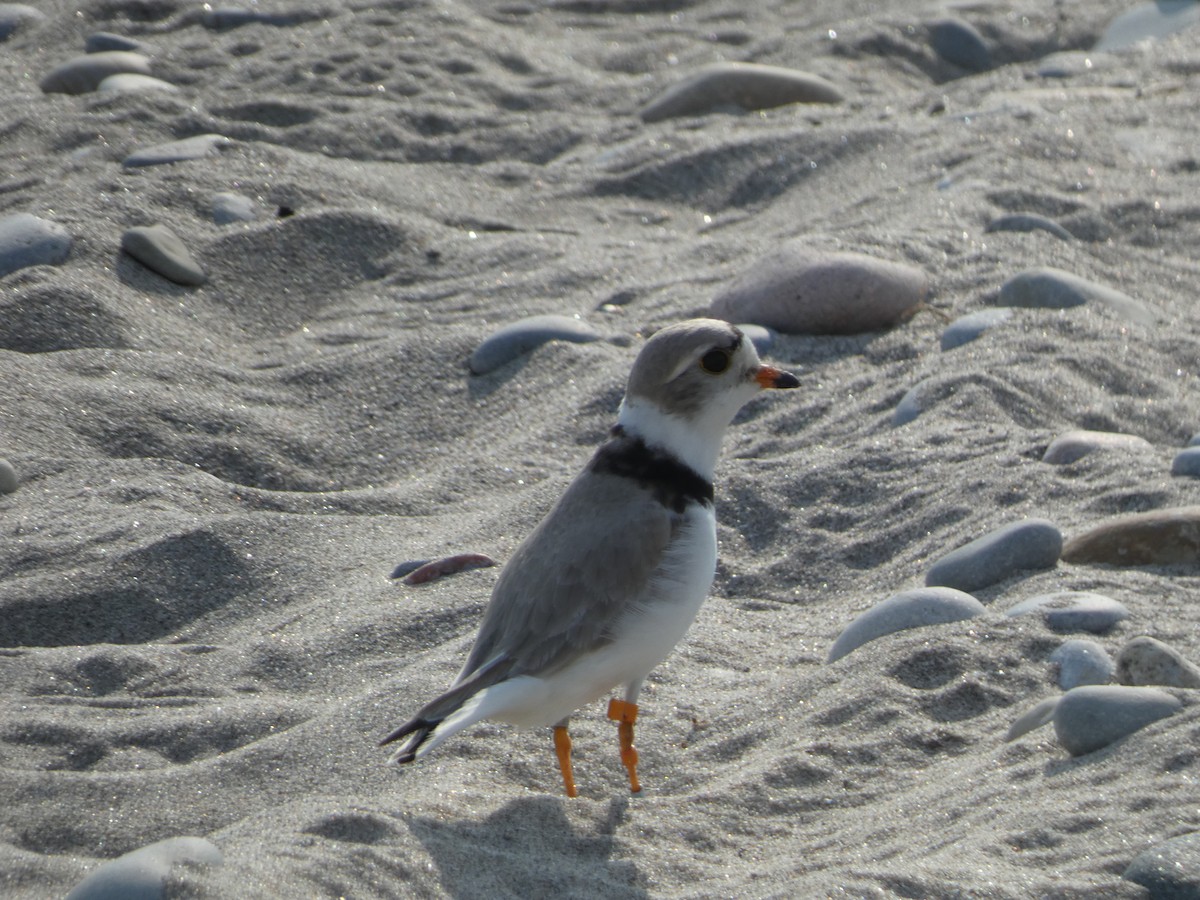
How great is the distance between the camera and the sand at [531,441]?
3.32m

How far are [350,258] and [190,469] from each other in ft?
6.67

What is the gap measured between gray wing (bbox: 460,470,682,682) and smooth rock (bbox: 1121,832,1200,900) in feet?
4.22

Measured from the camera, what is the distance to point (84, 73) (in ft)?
27.2

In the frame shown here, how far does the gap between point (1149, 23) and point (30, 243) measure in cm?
773

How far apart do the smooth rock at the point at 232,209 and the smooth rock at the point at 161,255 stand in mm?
421

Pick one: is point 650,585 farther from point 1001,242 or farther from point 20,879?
point 1001,242

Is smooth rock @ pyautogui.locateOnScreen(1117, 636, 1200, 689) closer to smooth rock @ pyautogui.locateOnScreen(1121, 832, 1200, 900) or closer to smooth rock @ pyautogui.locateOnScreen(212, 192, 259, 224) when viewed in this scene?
smooth rock @ pyautogui.locateOnScreen(1121, 832, 1200, 900)

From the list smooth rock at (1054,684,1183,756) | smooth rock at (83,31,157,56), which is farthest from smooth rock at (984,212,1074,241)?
smooth rock at (83,31,157,56)

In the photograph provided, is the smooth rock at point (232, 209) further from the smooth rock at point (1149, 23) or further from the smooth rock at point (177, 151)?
the smooth rock at point (1149, 23)

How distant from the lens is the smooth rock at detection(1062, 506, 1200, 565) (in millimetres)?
4453

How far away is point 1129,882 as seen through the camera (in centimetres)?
287

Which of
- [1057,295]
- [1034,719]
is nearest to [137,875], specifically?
[1034,719]

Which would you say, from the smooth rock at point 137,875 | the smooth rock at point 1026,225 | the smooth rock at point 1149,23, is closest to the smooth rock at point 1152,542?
the smooth rock at point 1026,225

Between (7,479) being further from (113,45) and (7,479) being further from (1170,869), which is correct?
(113,45)
